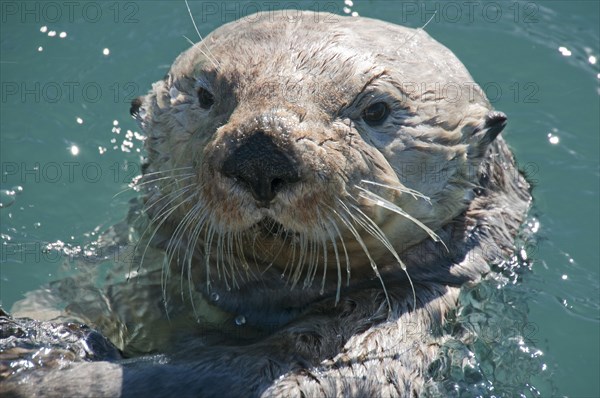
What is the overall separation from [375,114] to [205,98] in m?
0.97

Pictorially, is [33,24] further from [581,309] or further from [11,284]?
[581,309]

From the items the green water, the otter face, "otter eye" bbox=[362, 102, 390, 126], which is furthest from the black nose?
the green water

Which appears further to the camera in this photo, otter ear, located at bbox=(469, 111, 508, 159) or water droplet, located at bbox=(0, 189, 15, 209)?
water droplet, located at bbox=(0, 189, 15, 209)

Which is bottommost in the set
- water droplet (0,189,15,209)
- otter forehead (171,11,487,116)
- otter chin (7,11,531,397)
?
water droplet (0,189,15,209)

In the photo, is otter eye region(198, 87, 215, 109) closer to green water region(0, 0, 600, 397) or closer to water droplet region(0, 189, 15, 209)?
green water region(0, 0, 600, 397)

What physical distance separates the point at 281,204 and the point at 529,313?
2.63 m

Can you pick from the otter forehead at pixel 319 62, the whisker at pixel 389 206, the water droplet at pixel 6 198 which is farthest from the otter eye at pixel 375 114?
the water droplet at pixel 6 198

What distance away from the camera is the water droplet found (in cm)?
676

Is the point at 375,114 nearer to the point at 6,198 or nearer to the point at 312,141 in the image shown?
the point at 312,141

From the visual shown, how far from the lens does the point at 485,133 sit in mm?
5215

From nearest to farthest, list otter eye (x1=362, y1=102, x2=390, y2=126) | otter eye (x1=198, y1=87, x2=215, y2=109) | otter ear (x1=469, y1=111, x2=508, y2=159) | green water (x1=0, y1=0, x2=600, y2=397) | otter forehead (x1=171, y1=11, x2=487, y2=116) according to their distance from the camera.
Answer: otter forehead (x1=171, y1=11, x2=487, y2=116) → otter eye (x1=362, y1=102, x2=390, y2=126) → otter eye (x1=198, y1=87, x2=215, y2=109) → otter ear (x1=469, y1=111, x2=508, y2=159) → green water (x1=0, y1=0, x2=600, y2=397)

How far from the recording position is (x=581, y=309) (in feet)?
19.8

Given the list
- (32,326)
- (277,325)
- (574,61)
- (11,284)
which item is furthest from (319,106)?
(574,61)

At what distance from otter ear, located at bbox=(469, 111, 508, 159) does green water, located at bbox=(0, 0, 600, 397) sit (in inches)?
40.5
